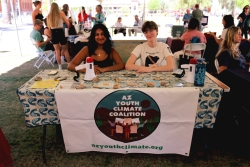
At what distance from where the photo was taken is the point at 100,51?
2.59m

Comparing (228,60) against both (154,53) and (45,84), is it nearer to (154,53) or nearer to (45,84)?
(154,53)

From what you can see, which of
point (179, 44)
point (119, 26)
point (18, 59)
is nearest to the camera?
point (179, 44)

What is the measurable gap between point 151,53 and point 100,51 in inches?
23.6

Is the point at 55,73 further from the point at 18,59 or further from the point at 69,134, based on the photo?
the point at 18,59

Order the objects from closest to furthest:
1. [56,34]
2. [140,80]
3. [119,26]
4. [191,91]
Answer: [191,91]
[140,80]
[56,34]
[119,26]

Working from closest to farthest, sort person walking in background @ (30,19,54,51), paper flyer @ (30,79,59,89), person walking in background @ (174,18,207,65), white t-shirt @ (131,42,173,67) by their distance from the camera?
paper flyer @ (30,79,59,89), white t-shirt @ (131,42,173,67), person walking in background @ (174,18,207,65), person walking in background @ (30,19,54,51)

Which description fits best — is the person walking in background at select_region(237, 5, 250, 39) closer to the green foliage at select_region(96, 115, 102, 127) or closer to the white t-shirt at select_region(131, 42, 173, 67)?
the white t-shirt at select_region(131, 42, 173, 67)

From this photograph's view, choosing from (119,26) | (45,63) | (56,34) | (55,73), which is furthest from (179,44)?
(119,26)

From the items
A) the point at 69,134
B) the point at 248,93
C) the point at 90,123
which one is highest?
the point at 248,93

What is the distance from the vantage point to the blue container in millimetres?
1795

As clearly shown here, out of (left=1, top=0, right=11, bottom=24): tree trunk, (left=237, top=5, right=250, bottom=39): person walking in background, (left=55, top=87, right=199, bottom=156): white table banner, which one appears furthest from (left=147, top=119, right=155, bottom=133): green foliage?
(left=1, top=0, right=11, bottom=24): tree trunk

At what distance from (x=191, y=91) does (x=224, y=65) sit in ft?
3.54

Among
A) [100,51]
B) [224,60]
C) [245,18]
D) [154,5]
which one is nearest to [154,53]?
[100,51]

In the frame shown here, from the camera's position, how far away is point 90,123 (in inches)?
73.7
